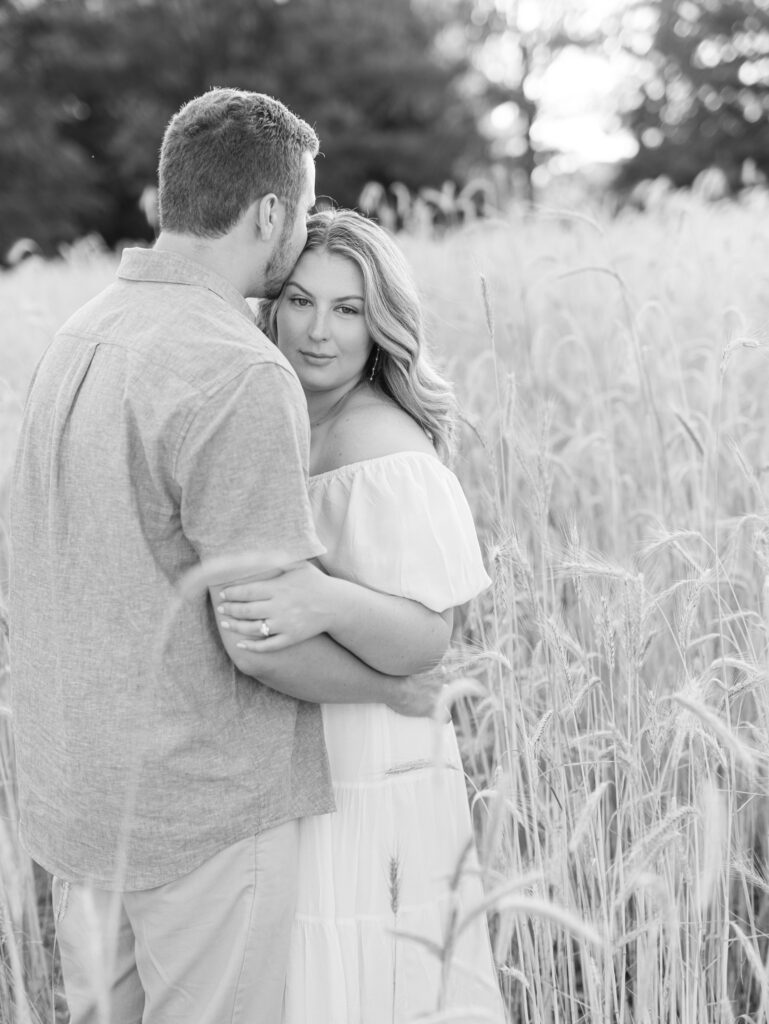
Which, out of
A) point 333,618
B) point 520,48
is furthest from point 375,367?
point 520,48

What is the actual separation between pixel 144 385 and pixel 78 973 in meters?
0.96

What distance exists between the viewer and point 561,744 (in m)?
1.78

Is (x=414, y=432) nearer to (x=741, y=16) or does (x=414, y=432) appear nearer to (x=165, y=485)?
(x=165, y=485)

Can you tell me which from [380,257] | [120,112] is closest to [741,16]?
[120,112]

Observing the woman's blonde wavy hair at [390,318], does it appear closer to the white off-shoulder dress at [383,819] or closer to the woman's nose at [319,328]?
the woman's nose at [319,328]

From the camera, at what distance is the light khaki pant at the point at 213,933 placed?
1535mm

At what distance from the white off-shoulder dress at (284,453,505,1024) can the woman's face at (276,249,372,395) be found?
24 centimetres

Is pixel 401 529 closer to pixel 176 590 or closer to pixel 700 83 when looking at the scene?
pixel 176 590

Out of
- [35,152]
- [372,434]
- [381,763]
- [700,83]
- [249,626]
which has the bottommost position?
[381,763]

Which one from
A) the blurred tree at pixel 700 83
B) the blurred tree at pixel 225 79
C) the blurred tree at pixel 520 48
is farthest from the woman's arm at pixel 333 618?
the blurred tree at pixel 700 83

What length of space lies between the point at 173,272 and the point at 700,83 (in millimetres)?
22543

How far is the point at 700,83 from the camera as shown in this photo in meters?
21.3

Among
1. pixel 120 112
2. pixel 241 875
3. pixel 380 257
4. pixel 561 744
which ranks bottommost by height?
pixel 241 875

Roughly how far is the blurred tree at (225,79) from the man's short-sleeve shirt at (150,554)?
1930 centimetres
